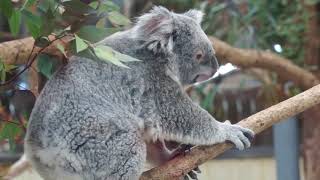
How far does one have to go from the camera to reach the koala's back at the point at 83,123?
6.85 ft

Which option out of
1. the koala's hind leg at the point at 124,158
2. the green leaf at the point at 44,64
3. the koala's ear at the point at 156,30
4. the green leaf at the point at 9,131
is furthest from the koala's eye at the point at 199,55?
the green leaf at the point at 9,131

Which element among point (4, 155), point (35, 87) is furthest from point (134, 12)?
point (35, 87)

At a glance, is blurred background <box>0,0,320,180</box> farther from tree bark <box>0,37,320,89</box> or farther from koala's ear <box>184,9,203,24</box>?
koala's ear <box>184,9,203,24</box>

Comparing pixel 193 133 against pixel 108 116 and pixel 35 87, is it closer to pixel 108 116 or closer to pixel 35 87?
pixel 108 116

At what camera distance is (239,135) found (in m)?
2.22

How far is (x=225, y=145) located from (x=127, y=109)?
1.11 feet

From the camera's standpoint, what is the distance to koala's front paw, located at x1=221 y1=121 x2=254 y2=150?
2203 millimetres

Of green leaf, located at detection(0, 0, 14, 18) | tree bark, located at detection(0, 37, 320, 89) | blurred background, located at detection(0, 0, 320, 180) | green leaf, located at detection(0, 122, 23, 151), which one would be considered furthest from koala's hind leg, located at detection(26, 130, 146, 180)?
blurred background, located at detection(0, 0, 320, 180)

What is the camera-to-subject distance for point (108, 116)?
2.14 meters

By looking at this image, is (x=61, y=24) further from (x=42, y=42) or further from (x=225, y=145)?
(x=225, y=145)

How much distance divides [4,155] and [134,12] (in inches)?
59.8

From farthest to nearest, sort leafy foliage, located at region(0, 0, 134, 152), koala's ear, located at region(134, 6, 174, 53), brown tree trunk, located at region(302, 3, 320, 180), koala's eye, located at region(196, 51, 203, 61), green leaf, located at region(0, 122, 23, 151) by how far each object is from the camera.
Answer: brown tree trunk, located at region(302, 3, 320, 180), koala's eye, located at region(196, 51, 203, 61), koala's ear, located at region(134, 6, 174, 53), green leaf, located at region(0, 122, 23, 151), leafy foliage, located at region(0, 0, 134, 152)

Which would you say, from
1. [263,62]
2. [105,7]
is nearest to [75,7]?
[105,7]

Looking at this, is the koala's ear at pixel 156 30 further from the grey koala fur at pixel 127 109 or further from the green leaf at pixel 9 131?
the green leaf at pixel 9 131
